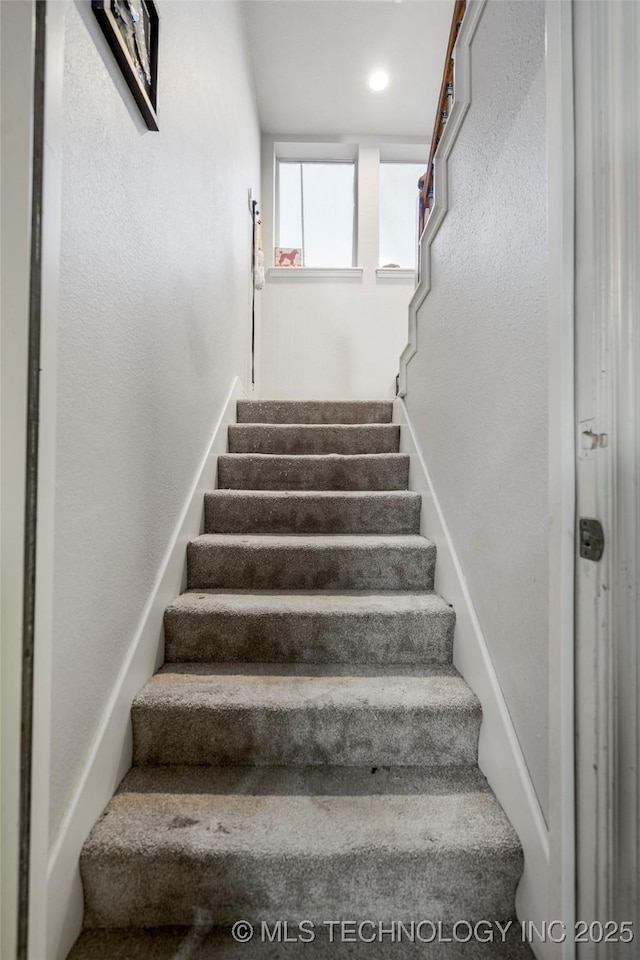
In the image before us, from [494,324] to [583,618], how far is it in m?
0.73

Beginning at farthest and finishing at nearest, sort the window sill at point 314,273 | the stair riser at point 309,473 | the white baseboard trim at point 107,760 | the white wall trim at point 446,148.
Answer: the window sill at point 314,273
the stair riser at point 309,473
the white wall trim at point 446,148
the white baseboard trim at point 107,760

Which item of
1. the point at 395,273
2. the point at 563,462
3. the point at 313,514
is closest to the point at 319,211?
the point at 395,273

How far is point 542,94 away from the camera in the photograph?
0.82 metres

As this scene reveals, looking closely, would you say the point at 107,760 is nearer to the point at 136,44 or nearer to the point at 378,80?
the point at 136,44

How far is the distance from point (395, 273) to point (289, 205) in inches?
47.2

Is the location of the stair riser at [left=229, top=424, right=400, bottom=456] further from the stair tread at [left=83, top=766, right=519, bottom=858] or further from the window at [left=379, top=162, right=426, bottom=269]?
the window at [left=379, top=162, right=426, bottom=269]

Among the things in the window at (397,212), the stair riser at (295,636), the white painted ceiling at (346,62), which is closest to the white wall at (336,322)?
the window at (397,212)

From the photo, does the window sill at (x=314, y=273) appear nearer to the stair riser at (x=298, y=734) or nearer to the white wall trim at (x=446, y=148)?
the white wall trim at (x=446, y=148)

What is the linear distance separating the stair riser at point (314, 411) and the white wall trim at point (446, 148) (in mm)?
531

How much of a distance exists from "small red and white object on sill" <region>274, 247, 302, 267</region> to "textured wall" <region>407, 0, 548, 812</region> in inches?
107

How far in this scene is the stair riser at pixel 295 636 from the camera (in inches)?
50.9

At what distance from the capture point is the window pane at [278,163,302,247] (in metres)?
3.93

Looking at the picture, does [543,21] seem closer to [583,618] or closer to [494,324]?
[494,324]

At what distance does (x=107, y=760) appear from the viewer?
36.8 inches
